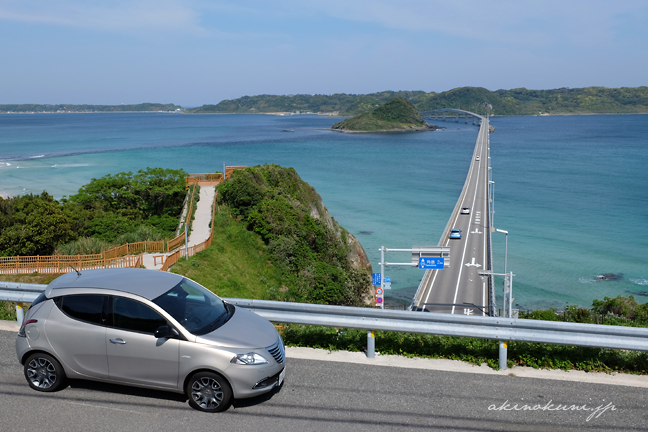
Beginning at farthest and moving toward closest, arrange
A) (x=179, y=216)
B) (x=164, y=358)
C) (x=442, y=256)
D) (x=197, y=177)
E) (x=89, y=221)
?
(x=197, y=177)
(x=179, y=216)
(x=442, y=256)
(x=89, y=221)
(x=164, y=358)

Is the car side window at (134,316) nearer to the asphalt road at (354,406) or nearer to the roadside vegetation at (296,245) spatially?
the asphalt road at (354,406)

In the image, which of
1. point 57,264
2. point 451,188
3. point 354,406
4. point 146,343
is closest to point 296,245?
point 57,264

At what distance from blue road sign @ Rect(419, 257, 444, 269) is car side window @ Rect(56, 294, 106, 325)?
24.0m

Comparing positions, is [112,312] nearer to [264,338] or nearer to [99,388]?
[99,388]

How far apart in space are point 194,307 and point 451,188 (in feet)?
263

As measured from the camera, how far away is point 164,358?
5.75 metres

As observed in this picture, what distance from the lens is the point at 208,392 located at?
580cm

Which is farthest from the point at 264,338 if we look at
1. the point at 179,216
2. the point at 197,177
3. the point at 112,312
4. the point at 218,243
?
the point at 197,177

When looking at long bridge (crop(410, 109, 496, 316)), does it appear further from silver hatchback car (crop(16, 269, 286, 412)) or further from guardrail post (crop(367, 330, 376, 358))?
silver hatchback car (crop(16, 269, 286, 412))

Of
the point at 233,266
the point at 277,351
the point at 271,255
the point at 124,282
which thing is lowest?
the point at 271,255

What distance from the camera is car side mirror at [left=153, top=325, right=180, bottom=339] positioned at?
18.7 feet

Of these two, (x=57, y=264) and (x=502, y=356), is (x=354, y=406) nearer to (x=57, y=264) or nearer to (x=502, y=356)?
(x=502, y=356)

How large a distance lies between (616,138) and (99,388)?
189376 millimetres

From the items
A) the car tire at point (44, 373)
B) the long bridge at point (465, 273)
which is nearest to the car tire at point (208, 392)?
the car tire at point (44, 373)
